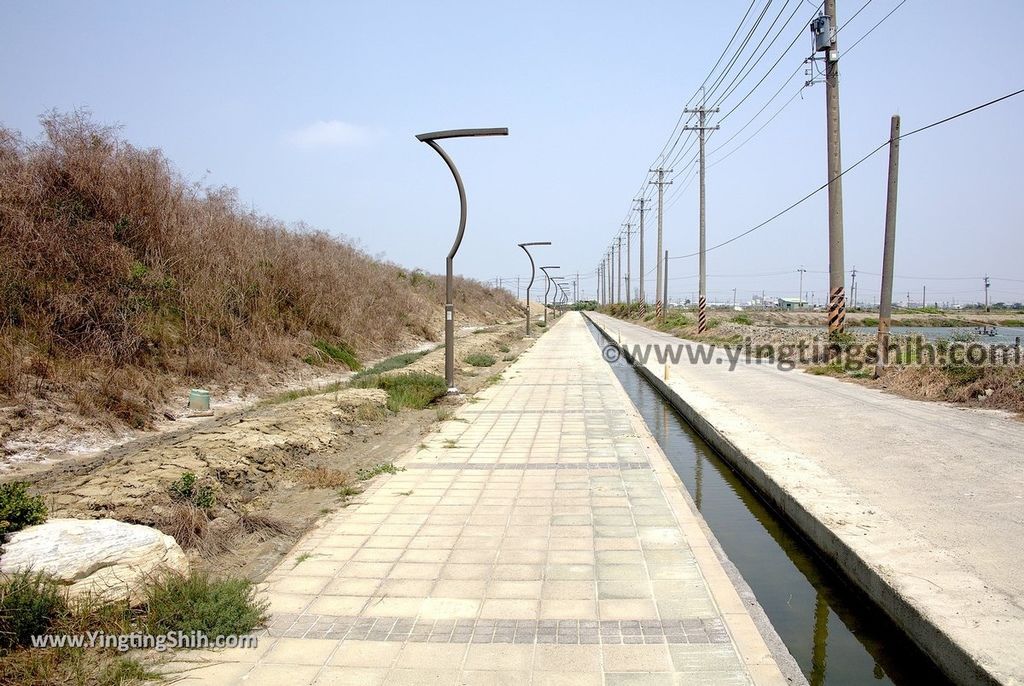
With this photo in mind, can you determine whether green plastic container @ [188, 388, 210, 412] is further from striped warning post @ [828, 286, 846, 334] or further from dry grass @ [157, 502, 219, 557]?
striped warning post @ [828, 286, 846, 334]

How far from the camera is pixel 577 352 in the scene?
3034cm

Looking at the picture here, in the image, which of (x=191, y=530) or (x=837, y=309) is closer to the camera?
(x=191, y=530)

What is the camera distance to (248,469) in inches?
301

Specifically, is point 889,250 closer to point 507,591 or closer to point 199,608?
point 507,591

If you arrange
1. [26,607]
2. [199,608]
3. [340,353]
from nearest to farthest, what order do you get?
[26,607]
[199,608]
[340,353]

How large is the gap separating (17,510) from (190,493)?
→ 164cm

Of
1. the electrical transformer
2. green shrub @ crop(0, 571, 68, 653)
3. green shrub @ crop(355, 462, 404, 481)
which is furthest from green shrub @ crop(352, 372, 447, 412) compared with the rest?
the electrical transformer

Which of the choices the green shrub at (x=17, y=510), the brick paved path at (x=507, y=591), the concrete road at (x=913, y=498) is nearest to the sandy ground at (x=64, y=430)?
the green shrub at (x=17, y=510)

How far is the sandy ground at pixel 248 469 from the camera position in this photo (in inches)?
222

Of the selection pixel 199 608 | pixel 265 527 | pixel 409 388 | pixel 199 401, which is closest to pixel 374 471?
pixel 265 527

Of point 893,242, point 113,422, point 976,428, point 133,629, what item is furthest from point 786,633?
point 893,242

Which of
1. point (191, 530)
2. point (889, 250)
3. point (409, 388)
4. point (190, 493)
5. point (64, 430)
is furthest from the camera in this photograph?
point (889, 250)

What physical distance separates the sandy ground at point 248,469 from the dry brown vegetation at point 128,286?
67.3 inches

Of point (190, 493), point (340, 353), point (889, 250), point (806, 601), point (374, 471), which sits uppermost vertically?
point (889, 250)
